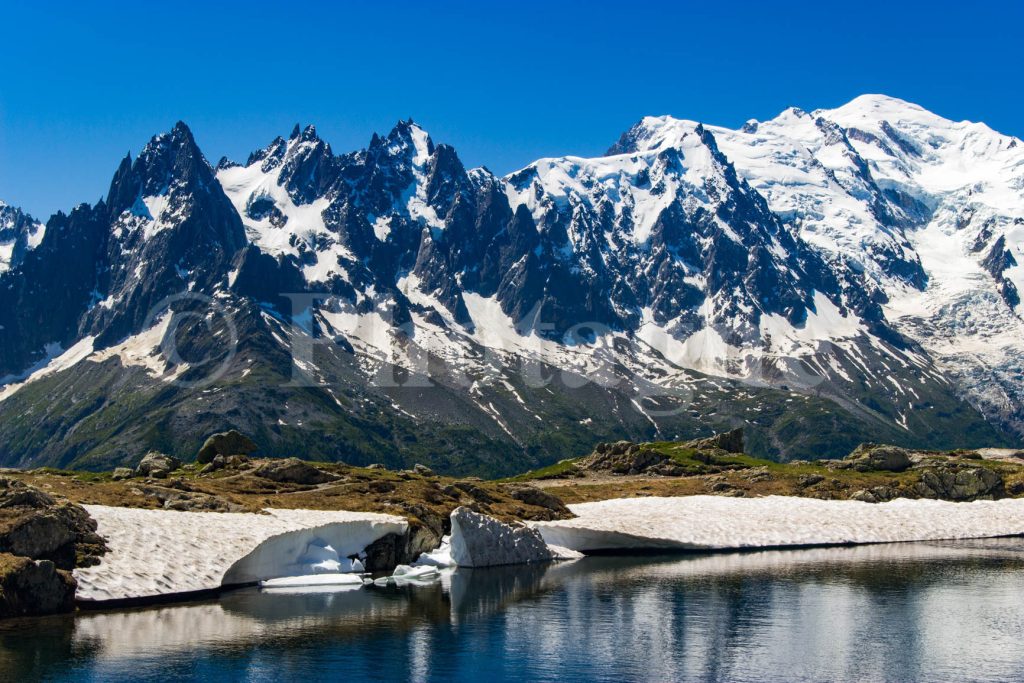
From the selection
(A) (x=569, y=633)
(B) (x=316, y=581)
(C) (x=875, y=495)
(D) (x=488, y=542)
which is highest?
(C) (x=875, y=495)

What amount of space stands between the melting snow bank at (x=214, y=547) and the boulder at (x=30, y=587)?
2.14 metres

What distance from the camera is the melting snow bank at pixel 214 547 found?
291 ft

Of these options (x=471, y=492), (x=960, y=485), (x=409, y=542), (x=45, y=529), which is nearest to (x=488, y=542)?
(x=409, y=542)

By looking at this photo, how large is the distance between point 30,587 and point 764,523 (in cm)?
10188

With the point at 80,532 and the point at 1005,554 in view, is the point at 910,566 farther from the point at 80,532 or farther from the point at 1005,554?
the point at 80,532

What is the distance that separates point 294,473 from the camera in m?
142

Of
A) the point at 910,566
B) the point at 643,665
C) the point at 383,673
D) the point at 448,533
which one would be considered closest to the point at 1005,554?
the point at 910,566

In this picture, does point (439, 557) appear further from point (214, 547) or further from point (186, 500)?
point (214, 547)

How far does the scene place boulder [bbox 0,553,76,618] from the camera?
3174 inches

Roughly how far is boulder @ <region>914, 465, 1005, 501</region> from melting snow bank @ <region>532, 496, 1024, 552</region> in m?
8.08

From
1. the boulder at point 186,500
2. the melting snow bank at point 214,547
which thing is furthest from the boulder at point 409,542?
the boulder at point 186,500

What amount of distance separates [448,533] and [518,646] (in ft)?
160

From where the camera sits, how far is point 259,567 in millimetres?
101812

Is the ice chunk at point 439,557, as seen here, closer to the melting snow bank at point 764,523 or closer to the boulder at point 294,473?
the melting snow bank at point 764,523
